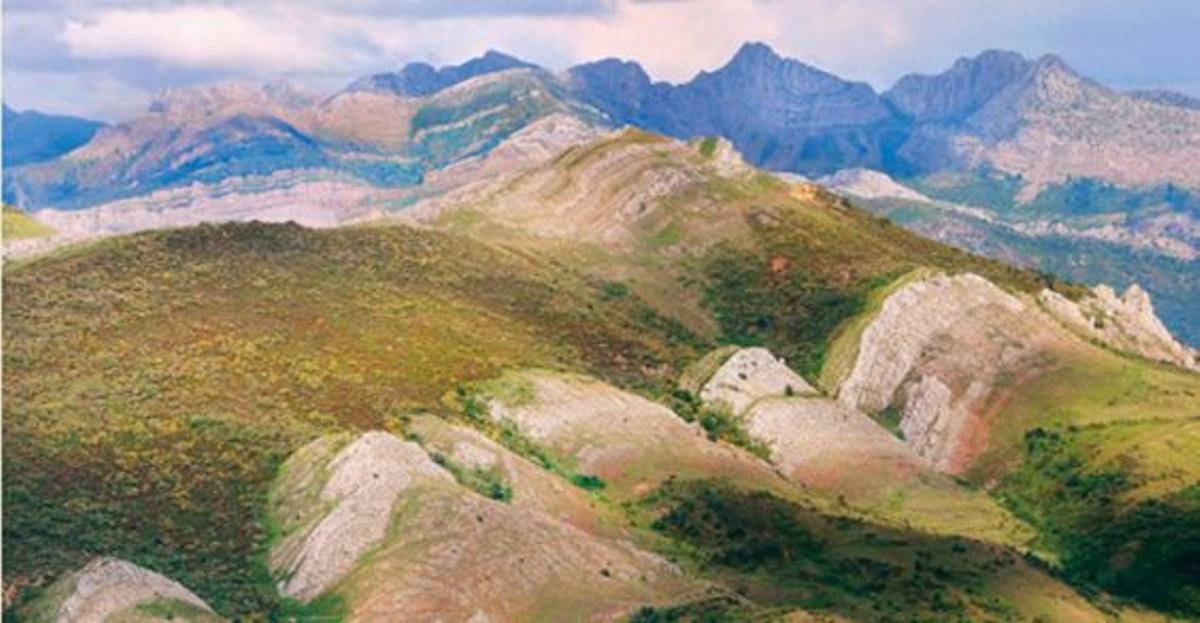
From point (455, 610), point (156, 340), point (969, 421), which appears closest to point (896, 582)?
point (455, 610)

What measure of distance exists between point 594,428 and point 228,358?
104 feet

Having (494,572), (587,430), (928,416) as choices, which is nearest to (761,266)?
(928,416)

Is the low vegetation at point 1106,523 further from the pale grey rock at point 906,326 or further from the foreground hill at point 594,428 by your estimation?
the pale grey rock at point 906,326

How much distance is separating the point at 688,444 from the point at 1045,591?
3642 centimetres

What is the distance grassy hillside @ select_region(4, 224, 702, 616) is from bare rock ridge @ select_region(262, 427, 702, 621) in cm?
355

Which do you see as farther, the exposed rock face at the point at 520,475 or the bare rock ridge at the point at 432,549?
the exposed rock face at the point at 520,475

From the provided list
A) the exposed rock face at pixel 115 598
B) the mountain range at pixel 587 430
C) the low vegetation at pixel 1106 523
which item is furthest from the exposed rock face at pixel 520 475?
the low vegetation at pixel 1106 523

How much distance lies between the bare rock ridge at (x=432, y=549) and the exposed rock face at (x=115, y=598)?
8.03 metres

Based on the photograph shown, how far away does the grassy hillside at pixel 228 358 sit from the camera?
90500 millimetres

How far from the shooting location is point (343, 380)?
12369 cm

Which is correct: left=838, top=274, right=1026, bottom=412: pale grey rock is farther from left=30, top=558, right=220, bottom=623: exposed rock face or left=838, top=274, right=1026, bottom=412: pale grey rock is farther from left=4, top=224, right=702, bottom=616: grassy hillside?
left=30, top=558, right=220, bottom=623: exposed rock face

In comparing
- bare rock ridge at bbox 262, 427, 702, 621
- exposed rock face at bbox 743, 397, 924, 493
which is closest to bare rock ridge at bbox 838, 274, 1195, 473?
exposed rock face at bbox 743, 397, 924, 493

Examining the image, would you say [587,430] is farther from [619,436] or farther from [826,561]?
[826,561]

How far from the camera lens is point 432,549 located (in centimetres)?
8312
